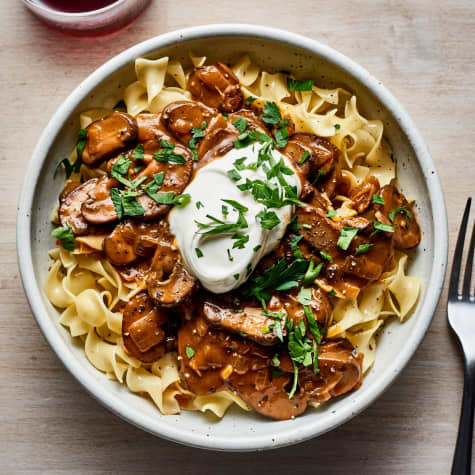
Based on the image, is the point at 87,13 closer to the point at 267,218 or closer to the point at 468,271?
the point at 267,218

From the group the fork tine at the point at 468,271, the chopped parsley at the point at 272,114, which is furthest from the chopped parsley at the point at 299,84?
the fork tine at the point at 468,271

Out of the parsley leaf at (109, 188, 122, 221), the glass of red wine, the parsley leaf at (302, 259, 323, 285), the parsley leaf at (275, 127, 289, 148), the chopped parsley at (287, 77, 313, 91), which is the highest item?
the glass of red wine

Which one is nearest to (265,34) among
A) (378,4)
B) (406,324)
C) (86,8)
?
(378,4)

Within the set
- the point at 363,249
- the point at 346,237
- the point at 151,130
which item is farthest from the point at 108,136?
the point at 363,249

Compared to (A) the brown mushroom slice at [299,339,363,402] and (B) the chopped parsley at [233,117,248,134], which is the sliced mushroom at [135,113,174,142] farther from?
(A) the brown mushroom slice at [299,339,363,402]

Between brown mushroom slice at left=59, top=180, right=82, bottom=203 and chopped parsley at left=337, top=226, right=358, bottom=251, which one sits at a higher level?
brown mushroom slice at left=59, top=180, right=82, bottom=203

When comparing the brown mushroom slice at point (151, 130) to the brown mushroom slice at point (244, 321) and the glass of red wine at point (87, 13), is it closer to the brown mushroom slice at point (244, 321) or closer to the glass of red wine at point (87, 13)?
the glass of red wine at point (87, 13)

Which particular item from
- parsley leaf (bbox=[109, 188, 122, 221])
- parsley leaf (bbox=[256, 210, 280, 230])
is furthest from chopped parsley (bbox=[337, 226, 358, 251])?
parsley leaf (bbox=[109, 188, 122, 221])
